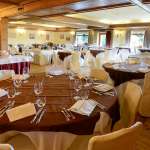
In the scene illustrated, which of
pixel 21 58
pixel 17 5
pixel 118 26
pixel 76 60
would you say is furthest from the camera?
pixel 118 26

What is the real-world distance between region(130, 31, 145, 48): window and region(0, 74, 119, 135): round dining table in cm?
1150

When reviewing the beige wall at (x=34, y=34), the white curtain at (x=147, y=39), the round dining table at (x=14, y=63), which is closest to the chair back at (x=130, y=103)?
the round dining table at (x=14, y=63)

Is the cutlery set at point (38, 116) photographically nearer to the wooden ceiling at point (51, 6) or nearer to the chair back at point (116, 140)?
the chair back at point (116, 140)

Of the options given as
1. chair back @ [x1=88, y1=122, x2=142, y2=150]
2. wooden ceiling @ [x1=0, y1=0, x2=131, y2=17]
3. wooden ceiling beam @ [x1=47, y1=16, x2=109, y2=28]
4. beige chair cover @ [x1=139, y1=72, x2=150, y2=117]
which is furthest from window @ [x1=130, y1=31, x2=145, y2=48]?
chair back @ [x1=88, y1=122, x2=142, y2=150]

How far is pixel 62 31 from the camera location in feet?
57.3

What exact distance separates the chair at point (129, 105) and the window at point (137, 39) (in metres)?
11.5

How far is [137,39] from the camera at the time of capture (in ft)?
43.4

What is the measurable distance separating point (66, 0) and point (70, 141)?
3178 mm

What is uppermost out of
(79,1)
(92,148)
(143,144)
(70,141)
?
→ (79,1)

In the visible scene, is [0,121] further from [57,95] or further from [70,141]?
[57,95]

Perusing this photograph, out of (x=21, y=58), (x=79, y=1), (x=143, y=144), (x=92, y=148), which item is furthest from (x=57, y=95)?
(x=21, y=58)

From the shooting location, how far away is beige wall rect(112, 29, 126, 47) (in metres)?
13.4

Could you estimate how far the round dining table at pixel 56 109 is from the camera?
58.6 inches

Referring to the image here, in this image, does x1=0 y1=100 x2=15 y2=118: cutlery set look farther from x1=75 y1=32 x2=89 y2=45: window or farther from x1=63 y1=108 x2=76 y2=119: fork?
x1=75 y1=32 x2=89 y2=45: window
